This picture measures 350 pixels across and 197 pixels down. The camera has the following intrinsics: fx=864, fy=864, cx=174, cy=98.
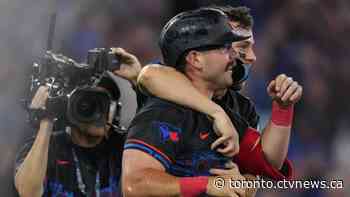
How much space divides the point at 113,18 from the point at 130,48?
19 cm

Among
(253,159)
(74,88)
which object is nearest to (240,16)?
(253,159)

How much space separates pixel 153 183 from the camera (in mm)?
2182

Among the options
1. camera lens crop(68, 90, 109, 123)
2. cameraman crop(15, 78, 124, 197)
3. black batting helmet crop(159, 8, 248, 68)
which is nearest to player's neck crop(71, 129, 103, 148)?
cameraman crop(15, 78, 124, 197)

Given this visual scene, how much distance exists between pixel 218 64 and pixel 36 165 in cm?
68

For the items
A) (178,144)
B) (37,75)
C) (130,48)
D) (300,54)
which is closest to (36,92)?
(37,75)

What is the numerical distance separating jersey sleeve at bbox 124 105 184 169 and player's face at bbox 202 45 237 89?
0.16 metres

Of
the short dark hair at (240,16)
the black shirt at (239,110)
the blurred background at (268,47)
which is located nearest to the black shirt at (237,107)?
the black shirt at (239,110)

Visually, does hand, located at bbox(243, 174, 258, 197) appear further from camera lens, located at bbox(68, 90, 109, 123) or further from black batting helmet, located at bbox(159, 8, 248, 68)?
camera lens, located at bbox(68, 90, 109, 123)

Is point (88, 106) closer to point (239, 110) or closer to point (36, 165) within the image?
point (36, 165)

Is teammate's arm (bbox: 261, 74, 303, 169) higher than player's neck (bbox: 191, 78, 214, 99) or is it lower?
lower

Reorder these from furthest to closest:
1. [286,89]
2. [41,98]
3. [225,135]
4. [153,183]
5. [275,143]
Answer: [41,98], [275,143], [286,89], [225,135], [153,183]

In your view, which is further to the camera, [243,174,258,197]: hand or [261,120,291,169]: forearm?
[261,120,291,169]: forearm

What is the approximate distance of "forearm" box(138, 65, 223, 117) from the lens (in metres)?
2.34

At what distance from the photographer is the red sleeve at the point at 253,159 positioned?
250cm
